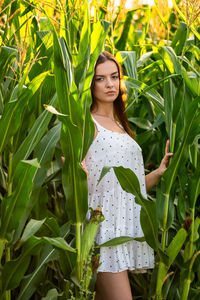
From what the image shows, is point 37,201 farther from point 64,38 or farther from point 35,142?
point 64,38

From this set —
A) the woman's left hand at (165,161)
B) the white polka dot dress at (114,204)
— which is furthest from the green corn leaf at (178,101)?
the white polka dot dress at (114,204)

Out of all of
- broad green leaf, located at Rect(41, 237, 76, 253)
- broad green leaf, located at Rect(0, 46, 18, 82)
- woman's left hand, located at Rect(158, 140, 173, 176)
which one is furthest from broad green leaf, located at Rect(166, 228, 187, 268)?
broad green leaf, located at Rect(0, 46, 18, 82)

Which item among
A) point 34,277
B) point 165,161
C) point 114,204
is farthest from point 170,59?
point 34,277

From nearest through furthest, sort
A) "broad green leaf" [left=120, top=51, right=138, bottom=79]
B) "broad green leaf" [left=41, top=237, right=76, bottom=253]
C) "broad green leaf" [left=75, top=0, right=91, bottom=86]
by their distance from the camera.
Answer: "broad green leaf" [left=41, top=237, right=76, bottom=253] → "broad green leaf" [left=75, top=0, right=91, bottom=86] → "broad green leaf" [left=120, top=51, right=138, bottom=79]

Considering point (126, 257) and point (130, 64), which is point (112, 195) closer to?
point (126, 257)

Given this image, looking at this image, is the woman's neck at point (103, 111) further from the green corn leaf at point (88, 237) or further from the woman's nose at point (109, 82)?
the green corn leaf at point (88, 237)

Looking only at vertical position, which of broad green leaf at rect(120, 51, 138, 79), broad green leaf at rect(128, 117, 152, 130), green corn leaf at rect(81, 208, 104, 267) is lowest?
green corn leaf at rect(81, 208, 104, 267)

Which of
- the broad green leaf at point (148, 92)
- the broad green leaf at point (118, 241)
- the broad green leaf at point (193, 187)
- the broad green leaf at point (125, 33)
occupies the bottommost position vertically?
the broad green leaf at point (118, 241)

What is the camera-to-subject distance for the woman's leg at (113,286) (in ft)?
6.91

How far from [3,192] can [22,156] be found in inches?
20.3

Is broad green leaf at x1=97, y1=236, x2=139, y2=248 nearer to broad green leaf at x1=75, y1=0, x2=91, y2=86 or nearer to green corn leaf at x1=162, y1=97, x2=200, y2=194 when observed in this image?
green corn leaf at x1=162, y1=97, x2=200, y2=194

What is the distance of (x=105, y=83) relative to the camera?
7.33ft

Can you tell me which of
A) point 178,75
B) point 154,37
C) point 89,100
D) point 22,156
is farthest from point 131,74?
point 154,37

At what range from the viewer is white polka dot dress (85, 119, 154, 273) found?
217 cm
